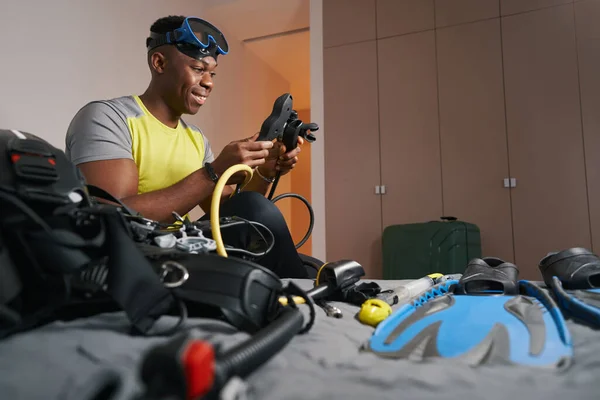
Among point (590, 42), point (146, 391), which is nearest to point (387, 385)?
point (146, 391)

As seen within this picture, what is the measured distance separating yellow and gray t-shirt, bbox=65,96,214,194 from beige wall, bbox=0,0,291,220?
80cm

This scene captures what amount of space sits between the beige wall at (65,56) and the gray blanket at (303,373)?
71.6 inches

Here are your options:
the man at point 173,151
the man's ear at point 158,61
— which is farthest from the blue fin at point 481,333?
the man's ear at point 158,61

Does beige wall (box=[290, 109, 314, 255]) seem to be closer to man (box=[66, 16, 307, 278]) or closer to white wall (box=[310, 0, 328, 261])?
white wall (box=[310, 0, 328, 261])

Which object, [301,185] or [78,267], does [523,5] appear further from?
[301,185]

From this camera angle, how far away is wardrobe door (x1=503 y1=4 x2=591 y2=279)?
271cm

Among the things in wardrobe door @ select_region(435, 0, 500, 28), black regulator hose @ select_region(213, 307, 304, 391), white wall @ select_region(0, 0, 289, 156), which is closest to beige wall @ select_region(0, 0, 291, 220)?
white wall @ select_region(0, 0, 289, 156)

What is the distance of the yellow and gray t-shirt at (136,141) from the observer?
1.21m

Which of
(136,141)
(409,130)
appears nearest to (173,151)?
(136,141)

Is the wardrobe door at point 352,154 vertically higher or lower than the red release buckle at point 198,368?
higher

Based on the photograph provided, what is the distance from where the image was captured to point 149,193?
46.1 inches

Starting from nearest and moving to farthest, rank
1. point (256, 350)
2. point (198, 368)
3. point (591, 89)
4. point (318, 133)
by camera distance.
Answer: point (198, 368) < point (256, 350) < point (591, 89) < point (318, 133)

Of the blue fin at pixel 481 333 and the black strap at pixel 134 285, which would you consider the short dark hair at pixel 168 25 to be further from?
the blue fin at pixel 481 333

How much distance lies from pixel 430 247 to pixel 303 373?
2498 mm
